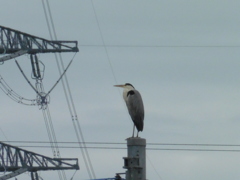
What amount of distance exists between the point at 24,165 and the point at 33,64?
19.6 feet

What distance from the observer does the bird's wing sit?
29469 mm

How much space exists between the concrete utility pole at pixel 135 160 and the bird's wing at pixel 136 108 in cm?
507

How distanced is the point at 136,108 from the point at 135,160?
17.8 ft

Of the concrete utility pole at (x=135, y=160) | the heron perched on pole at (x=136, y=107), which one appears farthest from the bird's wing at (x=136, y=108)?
the concrete utility pole at (x=135, y=160)

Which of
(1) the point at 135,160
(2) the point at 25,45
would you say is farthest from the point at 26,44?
(1) the point at 135,160

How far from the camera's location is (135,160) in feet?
79.2

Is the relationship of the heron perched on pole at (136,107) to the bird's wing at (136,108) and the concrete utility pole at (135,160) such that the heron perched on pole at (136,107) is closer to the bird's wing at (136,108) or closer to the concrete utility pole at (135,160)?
the bird's wing at (136,108)

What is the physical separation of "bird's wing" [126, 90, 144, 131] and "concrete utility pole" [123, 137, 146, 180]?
5.07 meters

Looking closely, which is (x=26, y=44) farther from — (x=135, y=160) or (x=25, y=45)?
(x=135, y=160)

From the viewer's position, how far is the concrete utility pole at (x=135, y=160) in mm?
24114

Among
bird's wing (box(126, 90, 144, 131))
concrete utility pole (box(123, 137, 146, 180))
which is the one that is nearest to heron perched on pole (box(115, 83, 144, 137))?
bird's wing (box(126, 90, 144, 131))

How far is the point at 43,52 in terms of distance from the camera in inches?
2457

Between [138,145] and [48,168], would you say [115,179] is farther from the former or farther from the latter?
[48,168]

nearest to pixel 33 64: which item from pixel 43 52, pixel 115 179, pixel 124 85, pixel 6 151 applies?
pixel 43 52
